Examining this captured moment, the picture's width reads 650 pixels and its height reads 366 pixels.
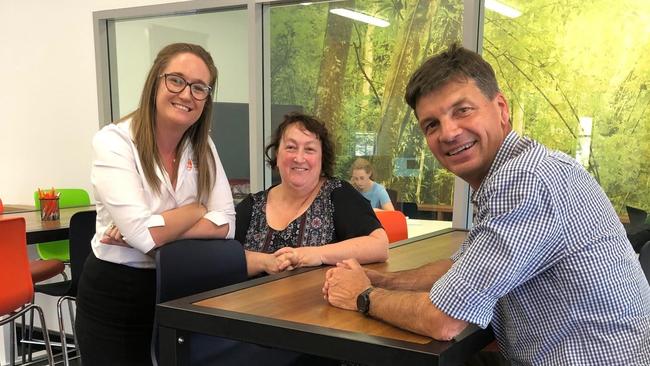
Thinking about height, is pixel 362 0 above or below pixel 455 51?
above

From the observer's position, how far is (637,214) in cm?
279

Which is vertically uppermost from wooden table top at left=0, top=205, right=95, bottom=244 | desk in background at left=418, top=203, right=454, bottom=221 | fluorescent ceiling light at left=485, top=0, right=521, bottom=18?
fluorescent ceiling light at left=485, top=0, right=521, bottom=18

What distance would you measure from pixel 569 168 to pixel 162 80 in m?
1.17

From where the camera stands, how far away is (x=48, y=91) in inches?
176

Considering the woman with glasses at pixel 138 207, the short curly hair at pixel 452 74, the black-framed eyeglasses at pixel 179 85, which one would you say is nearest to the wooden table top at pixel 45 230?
the woman with glasses at pixel 138 207

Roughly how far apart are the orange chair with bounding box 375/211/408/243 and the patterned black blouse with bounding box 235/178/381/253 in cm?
76

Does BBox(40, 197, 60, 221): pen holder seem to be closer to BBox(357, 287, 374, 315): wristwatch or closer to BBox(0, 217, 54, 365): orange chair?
BBox(0, 217, 54, 365): orange chair

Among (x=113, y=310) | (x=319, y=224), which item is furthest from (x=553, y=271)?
(x=113, y=310)

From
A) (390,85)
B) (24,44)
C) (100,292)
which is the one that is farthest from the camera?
(24,44)

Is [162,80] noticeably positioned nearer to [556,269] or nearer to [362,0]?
[556,269]

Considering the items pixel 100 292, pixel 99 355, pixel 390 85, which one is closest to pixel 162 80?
pixel 100 292

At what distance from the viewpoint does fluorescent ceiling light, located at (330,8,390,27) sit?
3449mm

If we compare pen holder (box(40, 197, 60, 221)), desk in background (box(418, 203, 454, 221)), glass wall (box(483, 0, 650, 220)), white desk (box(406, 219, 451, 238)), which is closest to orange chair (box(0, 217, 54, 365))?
pen holder (box(40, 197, 60, 221))

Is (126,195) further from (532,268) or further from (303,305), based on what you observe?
(532,268)
